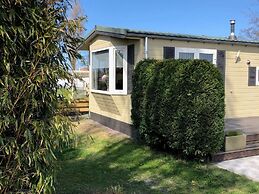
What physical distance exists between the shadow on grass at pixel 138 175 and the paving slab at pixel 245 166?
278 mm

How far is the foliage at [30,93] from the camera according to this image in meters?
2.81

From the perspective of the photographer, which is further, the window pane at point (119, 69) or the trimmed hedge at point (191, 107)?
the window pane at point (119, 69)

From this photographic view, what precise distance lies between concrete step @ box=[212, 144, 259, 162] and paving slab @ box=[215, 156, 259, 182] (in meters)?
0.11

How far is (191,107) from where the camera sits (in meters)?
6.55

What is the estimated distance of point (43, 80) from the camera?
290 cm

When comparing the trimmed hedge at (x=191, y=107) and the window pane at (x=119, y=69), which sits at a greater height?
the window pane at (x=119, y=69)

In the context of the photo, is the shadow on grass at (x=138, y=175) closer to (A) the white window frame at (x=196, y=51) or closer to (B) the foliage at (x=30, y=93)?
(B) the foliage at (x=30, y=93)

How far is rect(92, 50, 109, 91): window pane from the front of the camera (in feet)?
35.4

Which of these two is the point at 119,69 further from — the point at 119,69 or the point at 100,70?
the point at 100,70

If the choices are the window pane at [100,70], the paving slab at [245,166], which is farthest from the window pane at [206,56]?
the paving slab at [245,166]

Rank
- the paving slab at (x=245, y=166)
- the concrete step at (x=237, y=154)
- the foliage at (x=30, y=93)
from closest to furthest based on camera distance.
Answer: the foliage at (x=30, y=93) < the paving slab at (x=245, y=166) < the concrete step at (x=237, y=154)

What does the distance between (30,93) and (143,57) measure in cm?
643

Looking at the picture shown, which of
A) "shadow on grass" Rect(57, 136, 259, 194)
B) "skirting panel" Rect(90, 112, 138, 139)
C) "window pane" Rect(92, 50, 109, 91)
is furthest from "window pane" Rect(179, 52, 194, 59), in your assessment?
"shadow on grass" Rect(57, 136, 259, 194)

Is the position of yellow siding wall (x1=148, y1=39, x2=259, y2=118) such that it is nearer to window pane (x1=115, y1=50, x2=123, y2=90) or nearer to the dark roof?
the dark roof
